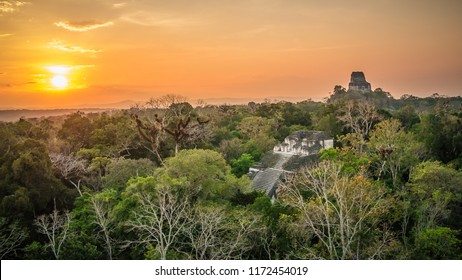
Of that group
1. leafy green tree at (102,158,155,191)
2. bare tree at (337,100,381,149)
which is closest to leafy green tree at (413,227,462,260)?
leafy green tree at (102,158,155,191)

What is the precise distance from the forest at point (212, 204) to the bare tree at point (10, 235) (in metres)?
0.03

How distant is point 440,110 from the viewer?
27547 mm

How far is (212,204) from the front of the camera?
372 inches

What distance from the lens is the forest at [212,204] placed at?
27.1ft

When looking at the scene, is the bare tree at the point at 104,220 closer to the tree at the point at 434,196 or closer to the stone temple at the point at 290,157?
the stone temple at the point at 290,157

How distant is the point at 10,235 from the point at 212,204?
14.4 ft

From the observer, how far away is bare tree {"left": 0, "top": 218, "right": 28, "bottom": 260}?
27.7ft

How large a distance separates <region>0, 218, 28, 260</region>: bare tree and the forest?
0.03m

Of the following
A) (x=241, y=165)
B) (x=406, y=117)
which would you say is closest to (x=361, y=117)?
(x=241, y=165)

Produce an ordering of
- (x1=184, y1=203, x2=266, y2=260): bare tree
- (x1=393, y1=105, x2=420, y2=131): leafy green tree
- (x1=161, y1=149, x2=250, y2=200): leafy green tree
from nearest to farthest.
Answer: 1. (x1=184, y1=203, x2=266, y2=260): bare tree
2. (x1=161, y1=149, x2=250, y2=200): leafy green tree
3. (x1=393, y1=105, x2=420, y2=131): leafy green tree

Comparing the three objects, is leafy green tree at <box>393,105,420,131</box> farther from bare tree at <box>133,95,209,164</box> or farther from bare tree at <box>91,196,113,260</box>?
bare tree at <box>91,196,113,260</box>

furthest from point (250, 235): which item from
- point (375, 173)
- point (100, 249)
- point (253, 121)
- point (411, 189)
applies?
point (253, 121)
